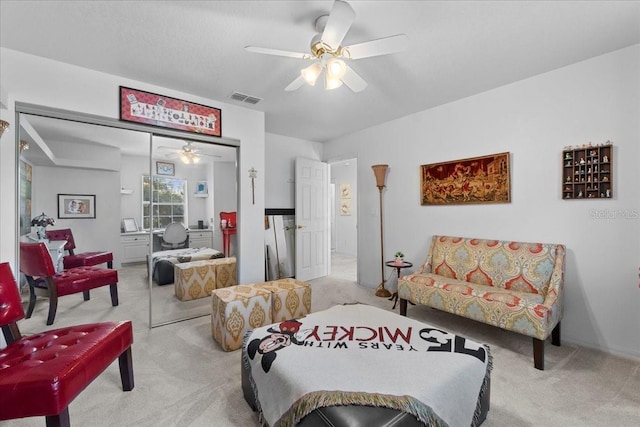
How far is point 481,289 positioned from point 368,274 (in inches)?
79.0

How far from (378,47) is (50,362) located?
256 cm

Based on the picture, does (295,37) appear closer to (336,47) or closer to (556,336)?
(336,47)

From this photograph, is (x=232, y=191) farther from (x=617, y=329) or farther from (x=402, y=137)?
(x=617, y=329)

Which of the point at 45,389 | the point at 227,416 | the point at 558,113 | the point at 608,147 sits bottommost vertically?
the point at 227,416

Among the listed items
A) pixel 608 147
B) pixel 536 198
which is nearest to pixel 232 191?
pixel 536 198

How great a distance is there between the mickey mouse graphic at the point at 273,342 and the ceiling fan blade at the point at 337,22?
1.87 metres

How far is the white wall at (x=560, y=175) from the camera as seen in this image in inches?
91.3

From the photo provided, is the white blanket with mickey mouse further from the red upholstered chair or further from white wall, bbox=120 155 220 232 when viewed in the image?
white wall, bbox=120 155 220 232

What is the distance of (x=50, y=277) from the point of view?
8.45ft

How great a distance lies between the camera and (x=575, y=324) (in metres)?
2.57

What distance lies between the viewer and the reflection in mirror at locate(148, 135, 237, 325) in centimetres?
305

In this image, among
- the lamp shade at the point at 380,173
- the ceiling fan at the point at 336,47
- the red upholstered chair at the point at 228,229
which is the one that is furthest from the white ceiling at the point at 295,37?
the red upholstered chair at the point at 228,229

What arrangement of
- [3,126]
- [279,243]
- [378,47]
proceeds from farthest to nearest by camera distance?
[279,243], [3,126], [378,47]

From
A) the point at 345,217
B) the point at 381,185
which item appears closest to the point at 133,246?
the point at 381,185
